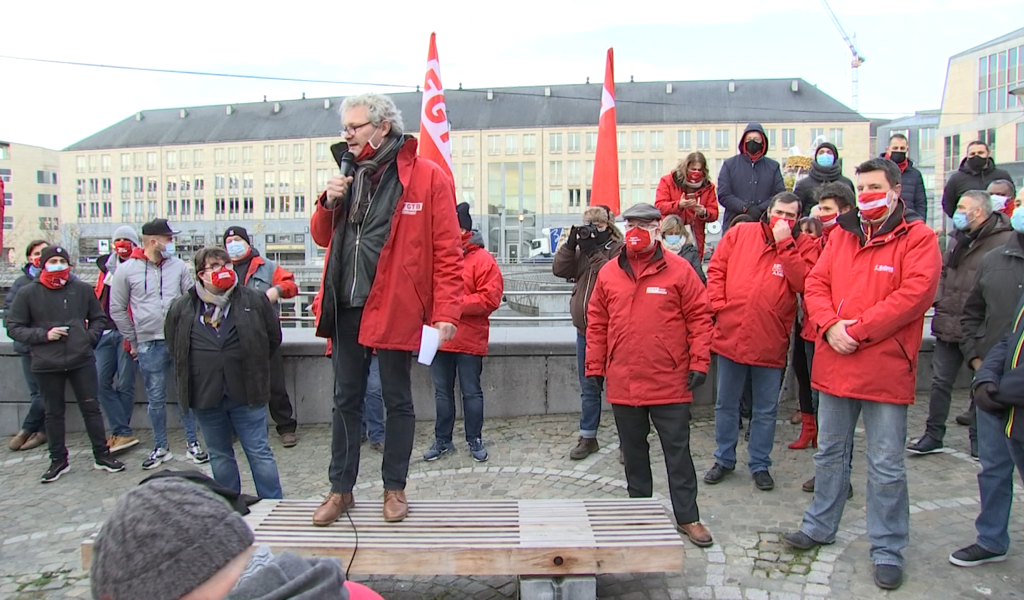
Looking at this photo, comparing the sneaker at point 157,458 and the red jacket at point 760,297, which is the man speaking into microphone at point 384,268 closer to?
the red jacket at point 760,297

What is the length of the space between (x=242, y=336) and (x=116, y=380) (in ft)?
9.90

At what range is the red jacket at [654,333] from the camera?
452 cm

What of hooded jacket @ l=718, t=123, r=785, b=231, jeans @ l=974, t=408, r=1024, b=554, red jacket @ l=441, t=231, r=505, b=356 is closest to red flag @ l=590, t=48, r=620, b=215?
hooded jacket @ l=718, t=123, r=785, b=231

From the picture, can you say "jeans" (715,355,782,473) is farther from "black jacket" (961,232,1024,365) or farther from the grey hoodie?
the grey hoodie

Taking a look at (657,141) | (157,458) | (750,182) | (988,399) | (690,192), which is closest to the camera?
(988,399)

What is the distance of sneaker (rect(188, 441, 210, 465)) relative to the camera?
6.62 meters

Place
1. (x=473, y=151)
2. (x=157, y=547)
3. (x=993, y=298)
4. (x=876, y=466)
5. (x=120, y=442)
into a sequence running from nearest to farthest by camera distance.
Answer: (x=157, y=547)
(x=876, y=466)
(x=993, y=298)
(x=120, y=442)
(x=473, y=151)

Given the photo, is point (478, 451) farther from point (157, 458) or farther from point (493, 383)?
point (157, 458)

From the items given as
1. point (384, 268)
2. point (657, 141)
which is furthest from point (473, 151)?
point (384, 268)

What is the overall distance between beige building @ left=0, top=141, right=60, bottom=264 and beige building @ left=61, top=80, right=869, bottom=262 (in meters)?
2.65

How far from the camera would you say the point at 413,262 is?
12.6 feet

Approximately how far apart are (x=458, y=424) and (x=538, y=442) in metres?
1.07

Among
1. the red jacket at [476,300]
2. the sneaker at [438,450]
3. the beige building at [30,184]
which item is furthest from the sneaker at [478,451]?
the beige building at [30,184]

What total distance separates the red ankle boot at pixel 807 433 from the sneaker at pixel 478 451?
265 centimetres
